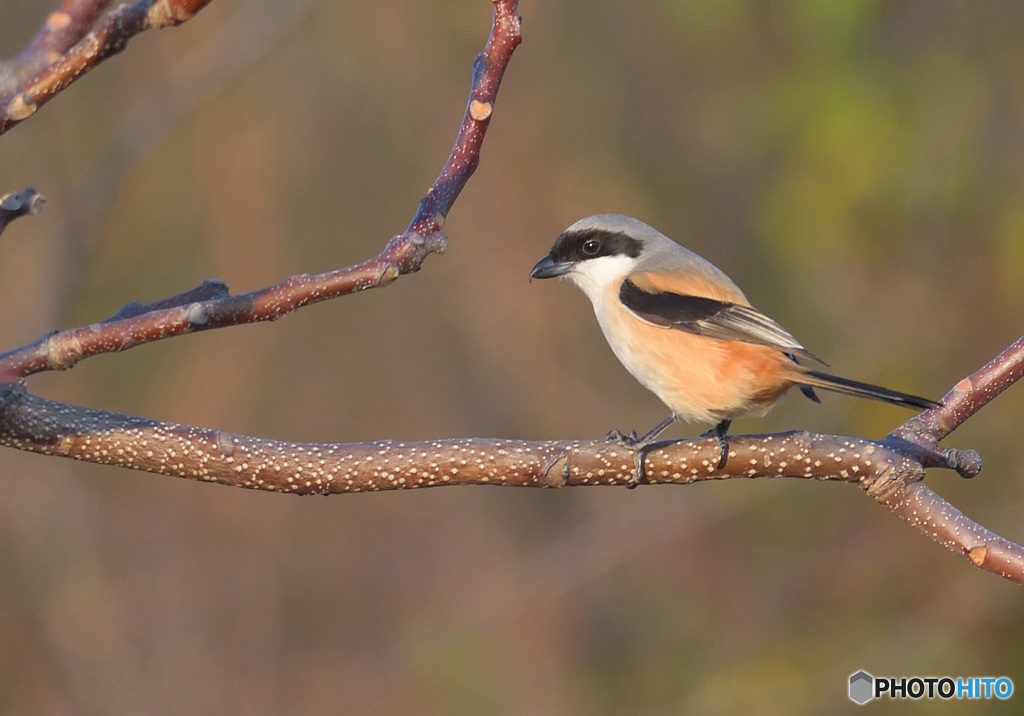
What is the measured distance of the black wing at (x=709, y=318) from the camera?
336 cm

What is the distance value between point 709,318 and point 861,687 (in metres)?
2.96

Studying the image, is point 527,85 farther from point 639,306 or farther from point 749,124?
point 639,306

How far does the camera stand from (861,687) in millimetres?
5484

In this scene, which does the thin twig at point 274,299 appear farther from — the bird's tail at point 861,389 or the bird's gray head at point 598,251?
the bird's gray head at point 598,251

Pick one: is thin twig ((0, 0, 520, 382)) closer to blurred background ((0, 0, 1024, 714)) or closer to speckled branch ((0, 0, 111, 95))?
speckled branch ((0, 0, 111, 95))

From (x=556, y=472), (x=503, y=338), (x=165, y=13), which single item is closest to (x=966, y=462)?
(x=556, y=472)

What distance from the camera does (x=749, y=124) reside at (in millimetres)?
7043

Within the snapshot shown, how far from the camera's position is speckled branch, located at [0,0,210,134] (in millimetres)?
1377

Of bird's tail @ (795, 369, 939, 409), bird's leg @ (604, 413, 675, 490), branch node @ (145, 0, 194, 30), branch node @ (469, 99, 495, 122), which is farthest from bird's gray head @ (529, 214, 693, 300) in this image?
branch node @ (145, 0, 194, 30)

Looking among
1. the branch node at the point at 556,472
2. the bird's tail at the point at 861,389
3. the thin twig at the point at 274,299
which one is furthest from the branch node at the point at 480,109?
the bird's tail at the point at 861,389

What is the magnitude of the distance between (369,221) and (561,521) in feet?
10.4

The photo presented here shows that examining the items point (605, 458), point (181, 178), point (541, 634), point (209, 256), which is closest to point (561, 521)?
point (541, 634)
